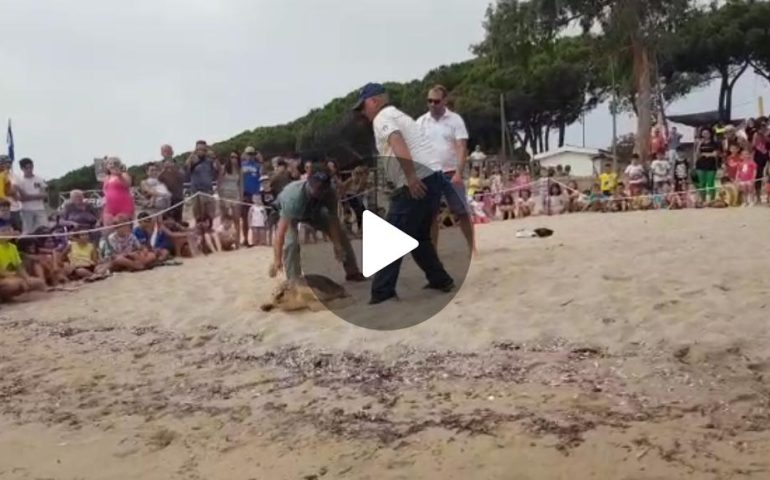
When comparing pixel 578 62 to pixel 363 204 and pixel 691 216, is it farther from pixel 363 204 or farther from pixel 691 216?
pixel 363 204

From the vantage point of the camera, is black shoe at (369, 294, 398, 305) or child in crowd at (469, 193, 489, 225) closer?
black shoe at (369, 294, 398, 305)

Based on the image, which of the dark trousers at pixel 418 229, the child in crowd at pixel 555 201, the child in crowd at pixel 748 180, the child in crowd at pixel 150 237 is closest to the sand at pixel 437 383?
the dark trousers at pixel 418 229

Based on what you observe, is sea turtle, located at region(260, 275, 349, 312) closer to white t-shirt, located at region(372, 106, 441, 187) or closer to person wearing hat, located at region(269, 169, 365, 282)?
person wearing hat, located at region(269, 169, 365, 282)

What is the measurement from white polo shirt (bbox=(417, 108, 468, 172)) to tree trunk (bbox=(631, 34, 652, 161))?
53.7 feet

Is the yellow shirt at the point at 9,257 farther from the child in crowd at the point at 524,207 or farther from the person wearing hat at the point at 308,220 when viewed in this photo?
the child in crowd at the point at 524,207

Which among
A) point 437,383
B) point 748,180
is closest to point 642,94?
point 748,180

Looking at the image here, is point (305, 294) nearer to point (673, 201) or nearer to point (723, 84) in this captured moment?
point (673, 201)

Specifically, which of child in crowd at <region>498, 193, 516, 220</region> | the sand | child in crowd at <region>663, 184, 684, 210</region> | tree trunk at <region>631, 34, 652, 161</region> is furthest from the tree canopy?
child in crowd at <region>663, 184, 684, 210</region>

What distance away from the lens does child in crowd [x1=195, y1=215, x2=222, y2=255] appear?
475 inches

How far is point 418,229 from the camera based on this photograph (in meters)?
6.20

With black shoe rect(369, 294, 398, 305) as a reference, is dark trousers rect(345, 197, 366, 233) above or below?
above

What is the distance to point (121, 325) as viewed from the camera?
6.69 meters

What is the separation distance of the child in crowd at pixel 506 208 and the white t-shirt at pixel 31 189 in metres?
8.94

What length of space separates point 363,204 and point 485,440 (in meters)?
3.36
